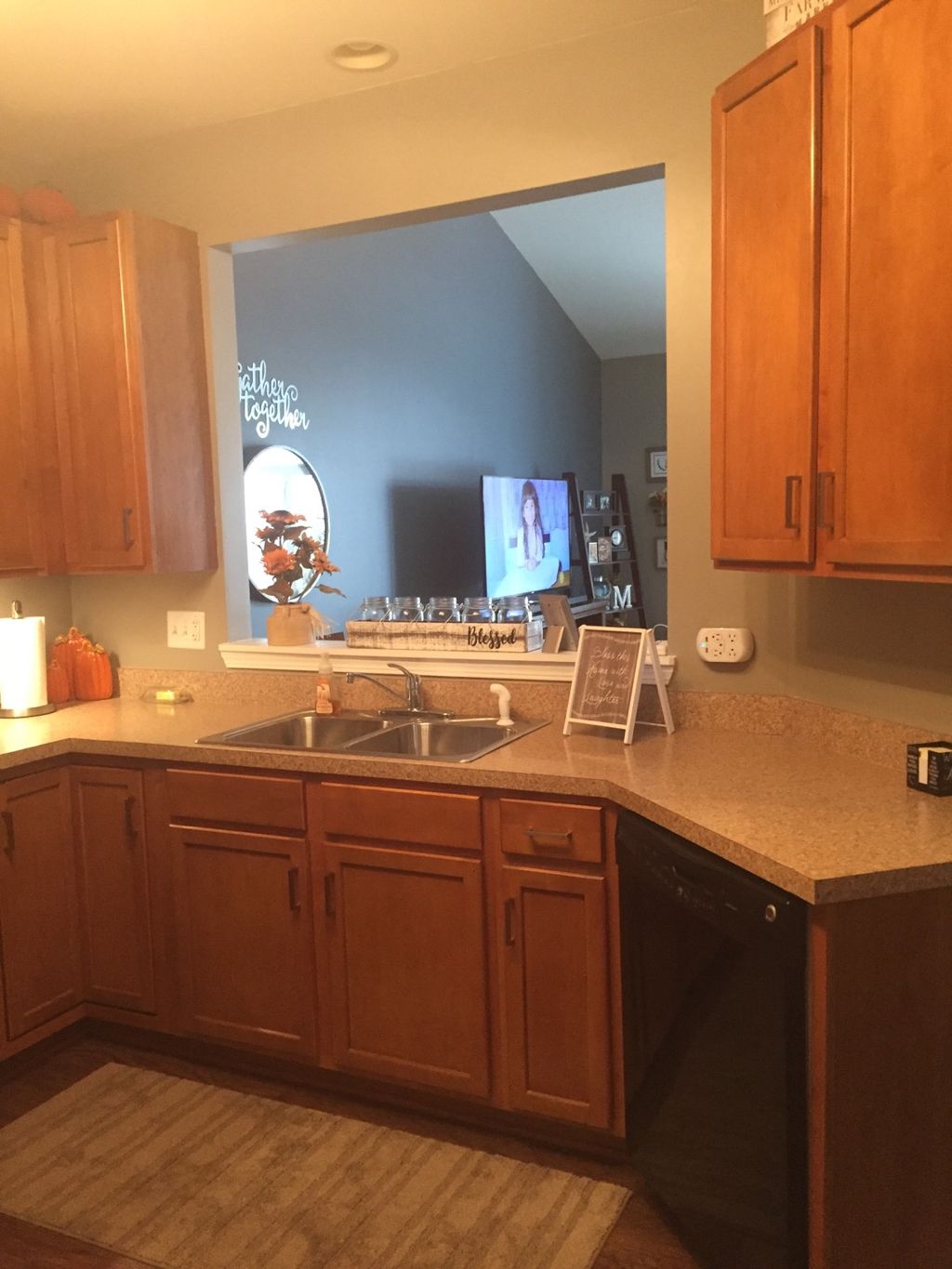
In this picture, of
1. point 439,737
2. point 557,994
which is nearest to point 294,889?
point 439,737

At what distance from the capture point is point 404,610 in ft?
10.2

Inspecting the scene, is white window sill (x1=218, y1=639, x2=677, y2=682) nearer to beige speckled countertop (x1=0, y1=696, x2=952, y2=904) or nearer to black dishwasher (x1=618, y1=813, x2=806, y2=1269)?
beige speckled countertop (x1=0, y1=696, x2=952, y2=904)

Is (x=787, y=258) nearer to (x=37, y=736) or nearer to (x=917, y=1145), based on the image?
(x=917, y=1145)

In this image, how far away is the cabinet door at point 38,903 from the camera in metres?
2.62

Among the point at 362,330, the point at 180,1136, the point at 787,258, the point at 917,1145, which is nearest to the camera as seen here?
the point at 917,1145

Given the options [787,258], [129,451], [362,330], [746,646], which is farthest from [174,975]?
[362,330]

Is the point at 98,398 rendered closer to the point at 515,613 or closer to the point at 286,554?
the point at 286,554

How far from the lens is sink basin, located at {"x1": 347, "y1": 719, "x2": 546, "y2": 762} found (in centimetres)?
271

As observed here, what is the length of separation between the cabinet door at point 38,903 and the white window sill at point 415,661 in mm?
666

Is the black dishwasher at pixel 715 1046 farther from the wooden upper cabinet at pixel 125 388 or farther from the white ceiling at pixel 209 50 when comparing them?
the white ceiling at pixel 209 50

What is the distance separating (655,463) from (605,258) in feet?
6.35

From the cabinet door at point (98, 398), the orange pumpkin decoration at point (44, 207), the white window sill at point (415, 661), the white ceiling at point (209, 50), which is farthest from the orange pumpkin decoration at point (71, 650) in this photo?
the white ceiling at point (209, 50)

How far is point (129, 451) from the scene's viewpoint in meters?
2.94

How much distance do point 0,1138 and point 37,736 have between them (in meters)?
0.96
